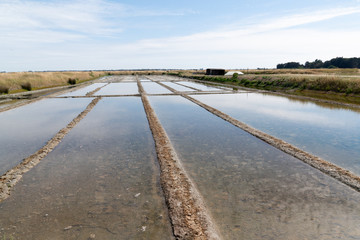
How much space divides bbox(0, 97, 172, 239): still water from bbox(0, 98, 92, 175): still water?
935 millimetres

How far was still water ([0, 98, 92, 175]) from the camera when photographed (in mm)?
6905

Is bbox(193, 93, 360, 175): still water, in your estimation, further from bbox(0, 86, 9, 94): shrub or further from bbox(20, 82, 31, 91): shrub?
bbox(20, 82, 31, 91): shrub

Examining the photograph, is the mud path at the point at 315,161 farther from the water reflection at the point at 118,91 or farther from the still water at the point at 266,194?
the water reflection at the point at 118,91

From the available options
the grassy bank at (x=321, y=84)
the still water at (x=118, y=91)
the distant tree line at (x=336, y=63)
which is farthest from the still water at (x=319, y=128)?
the distant tree line at (x=336, y=63)

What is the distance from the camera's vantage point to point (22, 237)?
3.49m

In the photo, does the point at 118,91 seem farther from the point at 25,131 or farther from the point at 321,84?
the point at 321,84

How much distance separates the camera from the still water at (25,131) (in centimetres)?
690

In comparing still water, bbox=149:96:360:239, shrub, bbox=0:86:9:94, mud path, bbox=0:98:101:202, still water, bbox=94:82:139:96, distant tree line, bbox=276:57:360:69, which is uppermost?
distant tree line, bbox=276:57:360:69

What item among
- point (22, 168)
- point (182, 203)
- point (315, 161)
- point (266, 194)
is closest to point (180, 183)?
point (182, 203)

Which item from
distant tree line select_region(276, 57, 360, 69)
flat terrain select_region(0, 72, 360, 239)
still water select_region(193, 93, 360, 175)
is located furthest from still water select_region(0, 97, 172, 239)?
distant tree line select_region(276, 57, 360, 69)

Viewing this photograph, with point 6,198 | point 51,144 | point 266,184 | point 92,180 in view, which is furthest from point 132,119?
point 266,184

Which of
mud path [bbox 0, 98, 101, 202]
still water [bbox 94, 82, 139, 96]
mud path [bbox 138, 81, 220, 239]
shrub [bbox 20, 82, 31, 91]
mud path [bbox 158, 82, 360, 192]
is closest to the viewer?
mud path [bbox 138, 81, 220, 239]

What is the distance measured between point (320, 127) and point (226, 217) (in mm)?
8060

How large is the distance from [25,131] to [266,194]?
31.8 feet
